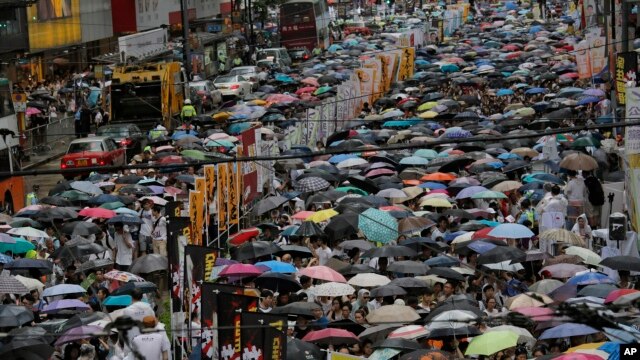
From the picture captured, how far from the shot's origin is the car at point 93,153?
32.1 meters

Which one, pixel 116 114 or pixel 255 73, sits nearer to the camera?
pixel 116 114

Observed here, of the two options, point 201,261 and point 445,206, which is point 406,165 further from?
point 201,261

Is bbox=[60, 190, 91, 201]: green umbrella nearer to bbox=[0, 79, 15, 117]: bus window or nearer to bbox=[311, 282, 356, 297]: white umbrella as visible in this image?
bbox=[0, 79, 15, 117]: bus window

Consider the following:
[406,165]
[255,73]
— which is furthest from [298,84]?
[406,165]

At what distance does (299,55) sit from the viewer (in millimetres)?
67062

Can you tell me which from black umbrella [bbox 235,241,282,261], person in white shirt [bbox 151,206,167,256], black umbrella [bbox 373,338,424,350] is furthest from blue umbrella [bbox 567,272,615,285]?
person in white shirt [bbox 151,206,167,256]

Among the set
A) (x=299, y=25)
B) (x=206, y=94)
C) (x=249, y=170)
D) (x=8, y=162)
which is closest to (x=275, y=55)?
(x=299, y=25)

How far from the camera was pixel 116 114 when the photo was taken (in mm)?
41406

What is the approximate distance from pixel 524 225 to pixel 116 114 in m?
22.7

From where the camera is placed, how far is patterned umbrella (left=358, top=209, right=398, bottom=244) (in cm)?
1948

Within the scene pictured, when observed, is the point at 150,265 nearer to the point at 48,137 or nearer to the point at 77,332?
the point at 77,332

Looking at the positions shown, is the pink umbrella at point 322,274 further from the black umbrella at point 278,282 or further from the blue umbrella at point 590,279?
the blue umbrella at point 590,279

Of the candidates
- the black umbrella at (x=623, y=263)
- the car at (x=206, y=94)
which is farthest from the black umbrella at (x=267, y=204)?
the car at (x=206, y=94)

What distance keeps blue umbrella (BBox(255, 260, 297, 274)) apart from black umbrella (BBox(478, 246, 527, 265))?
7.71 feet
